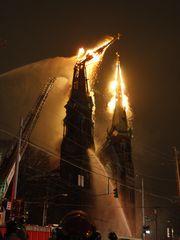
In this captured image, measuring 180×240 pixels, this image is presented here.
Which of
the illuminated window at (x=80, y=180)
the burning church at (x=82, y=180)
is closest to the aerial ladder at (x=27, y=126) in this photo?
the burning church at (x=82, y=180)

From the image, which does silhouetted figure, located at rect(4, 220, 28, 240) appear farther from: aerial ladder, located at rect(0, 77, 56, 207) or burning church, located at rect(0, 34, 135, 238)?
burning church, located at rect(0, 34, 135, 238)

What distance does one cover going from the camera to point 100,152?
95.3 metres

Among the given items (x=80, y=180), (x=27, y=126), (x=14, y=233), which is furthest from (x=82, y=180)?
(x=14, y=233)

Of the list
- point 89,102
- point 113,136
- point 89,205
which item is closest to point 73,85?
point 89,102

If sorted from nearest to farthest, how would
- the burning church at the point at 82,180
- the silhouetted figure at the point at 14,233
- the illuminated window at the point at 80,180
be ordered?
the silhouetted figure at the point at 14,233
the burning church at the point at 82,180
the illuminated window at the point at 80,180

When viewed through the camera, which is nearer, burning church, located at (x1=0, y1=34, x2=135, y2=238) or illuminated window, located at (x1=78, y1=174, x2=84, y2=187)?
burning church, located at (x1=0, y1=34, x2=135, y2=238)

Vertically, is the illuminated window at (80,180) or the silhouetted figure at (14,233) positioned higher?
the illuminated window at (80,180)

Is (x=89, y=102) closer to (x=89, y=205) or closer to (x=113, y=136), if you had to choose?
(x=113, y=136)

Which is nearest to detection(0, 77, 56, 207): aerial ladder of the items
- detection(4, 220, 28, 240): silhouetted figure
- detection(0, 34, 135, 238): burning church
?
detection(0, 34, 135, 238): burning church

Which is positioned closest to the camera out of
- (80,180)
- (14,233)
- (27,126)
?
(14,233)

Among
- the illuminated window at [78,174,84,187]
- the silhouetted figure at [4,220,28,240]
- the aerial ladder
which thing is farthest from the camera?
the illuminated window at [78,174,84,187]

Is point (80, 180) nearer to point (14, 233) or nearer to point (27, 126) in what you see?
point (27, 126)

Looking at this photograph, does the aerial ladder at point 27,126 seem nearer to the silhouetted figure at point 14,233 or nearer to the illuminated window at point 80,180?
the illuminated window at point 80,180

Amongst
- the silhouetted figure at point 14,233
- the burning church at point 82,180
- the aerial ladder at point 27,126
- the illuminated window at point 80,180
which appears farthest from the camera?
the illuminated window at point 80,180
